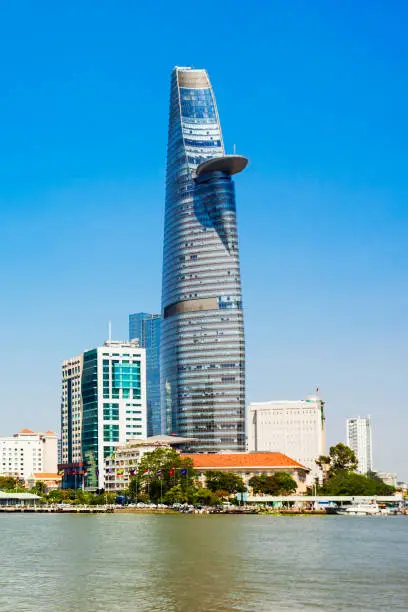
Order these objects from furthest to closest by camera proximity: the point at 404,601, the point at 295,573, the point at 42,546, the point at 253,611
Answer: the point at 42,546 < the point at 295,573 < the point at 404,601 < the point at 253,611

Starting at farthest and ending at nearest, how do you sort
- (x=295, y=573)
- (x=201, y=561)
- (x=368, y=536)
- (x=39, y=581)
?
(x=368, y=536), (x=201, y=561), (x=295, y=573), (x=39, y=581)

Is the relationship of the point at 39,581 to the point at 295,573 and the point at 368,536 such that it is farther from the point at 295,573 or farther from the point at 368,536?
the point at 368,536

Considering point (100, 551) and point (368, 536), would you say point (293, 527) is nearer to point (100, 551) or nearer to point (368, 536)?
point (368, 536)

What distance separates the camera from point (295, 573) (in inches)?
3054

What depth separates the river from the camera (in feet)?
203

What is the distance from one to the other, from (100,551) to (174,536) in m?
22.1

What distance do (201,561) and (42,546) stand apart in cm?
2689

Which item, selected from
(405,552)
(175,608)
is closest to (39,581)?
(175,608)

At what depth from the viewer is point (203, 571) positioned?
7794 cm

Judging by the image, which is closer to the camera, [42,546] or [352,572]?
[352,572]

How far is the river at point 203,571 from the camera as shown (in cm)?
6188

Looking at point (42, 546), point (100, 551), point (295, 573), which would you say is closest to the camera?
point (295, 573)

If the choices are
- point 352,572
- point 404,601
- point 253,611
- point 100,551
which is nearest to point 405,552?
point 352,572

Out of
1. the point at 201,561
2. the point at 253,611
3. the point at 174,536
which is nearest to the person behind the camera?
the point at 253,611
